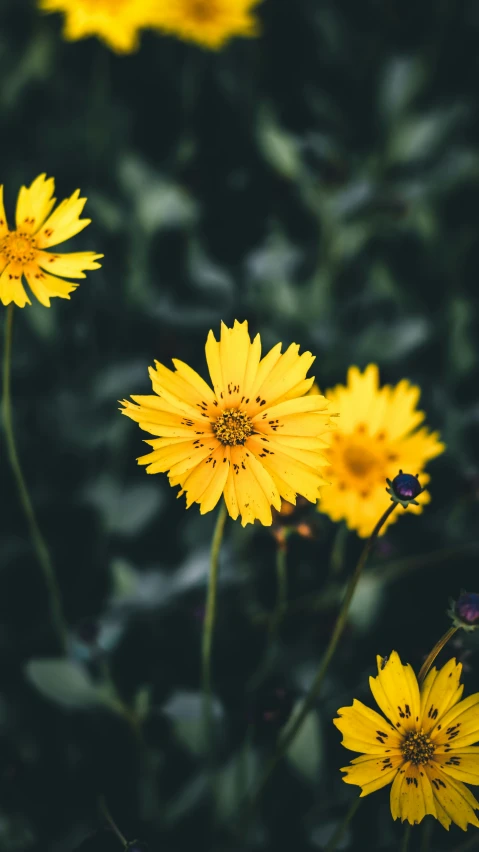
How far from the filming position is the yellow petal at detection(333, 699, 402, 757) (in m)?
0.98

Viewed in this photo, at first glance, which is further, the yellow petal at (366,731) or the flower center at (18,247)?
the flower center at (18,247)

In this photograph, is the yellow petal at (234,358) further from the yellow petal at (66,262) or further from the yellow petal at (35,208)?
the yellow petal at (35,208)

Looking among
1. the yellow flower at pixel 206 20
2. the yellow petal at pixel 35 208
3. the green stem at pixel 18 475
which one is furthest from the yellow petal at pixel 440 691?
the yellow flower at pixel 206 20

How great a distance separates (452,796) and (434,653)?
0.24m

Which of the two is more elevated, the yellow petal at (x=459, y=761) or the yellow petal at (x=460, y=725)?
the yellow petal at (x=460, y=725)

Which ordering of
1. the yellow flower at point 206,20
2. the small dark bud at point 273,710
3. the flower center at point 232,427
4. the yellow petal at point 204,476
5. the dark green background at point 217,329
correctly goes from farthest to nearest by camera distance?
the yellow flower at point 206,20
the dark green background at point 217,329
the small dark bud at point 273,710
the flower center at point 232,427
the yellow petal at point 204,476

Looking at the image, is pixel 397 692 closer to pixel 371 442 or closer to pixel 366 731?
Answer: pixel 366 731

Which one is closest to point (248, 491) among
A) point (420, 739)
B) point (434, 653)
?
point (434, 653)

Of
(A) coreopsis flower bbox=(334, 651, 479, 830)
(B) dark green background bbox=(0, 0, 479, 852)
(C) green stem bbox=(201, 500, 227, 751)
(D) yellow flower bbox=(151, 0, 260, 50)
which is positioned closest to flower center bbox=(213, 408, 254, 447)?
(C) green stem bbox=(201, 500, 227, 751)

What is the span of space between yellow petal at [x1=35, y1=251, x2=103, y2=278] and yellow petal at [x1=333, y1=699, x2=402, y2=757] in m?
0.73

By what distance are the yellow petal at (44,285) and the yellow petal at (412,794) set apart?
0.81m

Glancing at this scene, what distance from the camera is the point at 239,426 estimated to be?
1.11 metres

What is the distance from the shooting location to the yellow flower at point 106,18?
83.7 inches

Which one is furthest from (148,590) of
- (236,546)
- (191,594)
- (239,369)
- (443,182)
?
(443,182)
